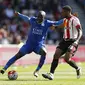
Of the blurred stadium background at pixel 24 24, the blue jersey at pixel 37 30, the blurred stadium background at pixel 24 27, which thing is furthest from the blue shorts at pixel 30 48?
the blurred stadium background at pixel 24 24

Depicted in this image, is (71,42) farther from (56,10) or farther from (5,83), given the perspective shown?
(56,10)

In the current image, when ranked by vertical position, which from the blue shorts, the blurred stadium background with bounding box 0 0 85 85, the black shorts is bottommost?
the blurred stadium background with bounding box 0 0 85 85

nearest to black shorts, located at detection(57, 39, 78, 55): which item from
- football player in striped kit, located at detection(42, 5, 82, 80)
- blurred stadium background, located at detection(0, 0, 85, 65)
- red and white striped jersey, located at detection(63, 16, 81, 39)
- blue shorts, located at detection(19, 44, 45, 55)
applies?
football player in striped kit, located at detection(42, 5, 82, 80)

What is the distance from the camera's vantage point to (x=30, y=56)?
29859 mm

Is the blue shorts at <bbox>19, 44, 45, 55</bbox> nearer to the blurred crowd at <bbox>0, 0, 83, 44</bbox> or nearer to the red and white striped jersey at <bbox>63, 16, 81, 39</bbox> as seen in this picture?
the red and white striped jersey at <bbox>63, 16, 81, 39</bbox>

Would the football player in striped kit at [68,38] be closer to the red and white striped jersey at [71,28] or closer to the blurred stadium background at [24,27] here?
the red and white striped jersey at [71,28]

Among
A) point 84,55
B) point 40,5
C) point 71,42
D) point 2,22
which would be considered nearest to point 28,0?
point 40,5

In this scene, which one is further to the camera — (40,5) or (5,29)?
(40,5)

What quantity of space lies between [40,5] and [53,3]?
1.04 meters

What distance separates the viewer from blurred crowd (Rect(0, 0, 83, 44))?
33319mm

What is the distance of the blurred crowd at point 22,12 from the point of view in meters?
33.3

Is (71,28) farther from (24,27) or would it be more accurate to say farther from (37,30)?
(24,27)

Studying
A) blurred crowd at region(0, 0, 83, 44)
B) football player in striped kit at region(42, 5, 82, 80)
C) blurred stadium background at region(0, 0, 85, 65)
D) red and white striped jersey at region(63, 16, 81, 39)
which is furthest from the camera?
blurred crowd at region(0, 0, 83, 44)

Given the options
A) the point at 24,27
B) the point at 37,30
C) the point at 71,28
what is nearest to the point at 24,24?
the point at 24,27
